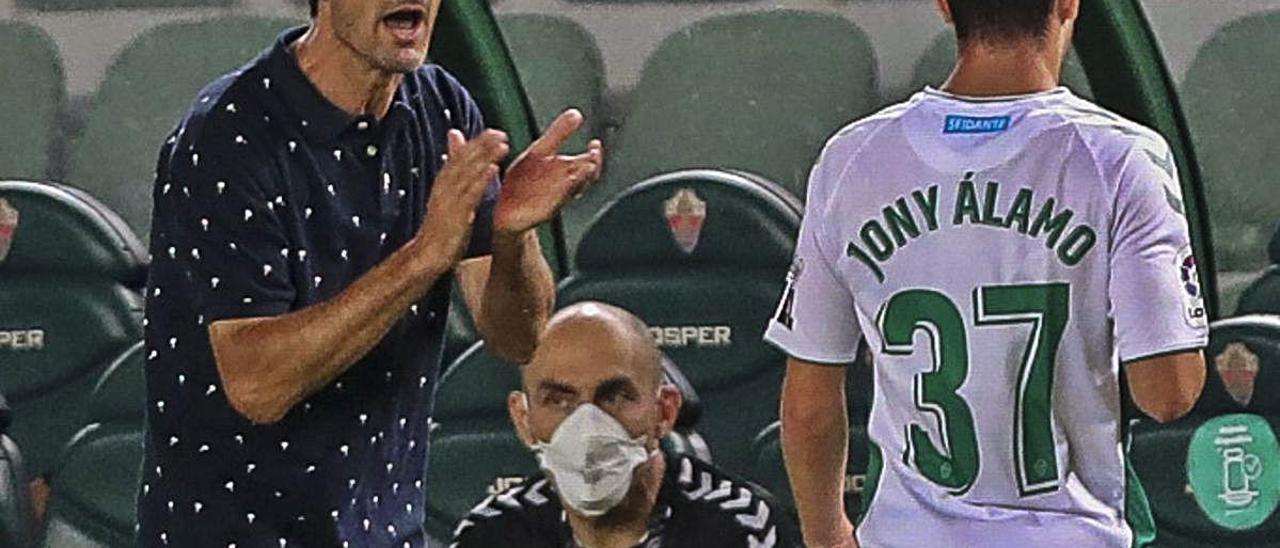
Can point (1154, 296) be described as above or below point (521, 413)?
above

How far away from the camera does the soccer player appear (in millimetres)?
2088

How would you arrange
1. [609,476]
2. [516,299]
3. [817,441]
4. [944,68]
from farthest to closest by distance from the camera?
1. [944,68]
2. [609,476]
3. [516,299]
4. [817,441]

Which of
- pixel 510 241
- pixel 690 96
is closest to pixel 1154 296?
pixel 510 241

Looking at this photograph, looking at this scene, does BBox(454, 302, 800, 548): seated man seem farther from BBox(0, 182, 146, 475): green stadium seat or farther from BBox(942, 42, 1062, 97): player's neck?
BBox(942, 42, 1062, 97): player's neck

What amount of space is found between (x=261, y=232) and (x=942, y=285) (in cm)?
56

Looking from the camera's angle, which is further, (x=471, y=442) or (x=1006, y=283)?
(x=471, y=442)

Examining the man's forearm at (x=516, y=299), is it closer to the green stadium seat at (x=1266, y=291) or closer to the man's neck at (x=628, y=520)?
the man's neck at (x=628, y=520)

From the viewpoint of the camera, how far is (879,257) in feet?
7.11

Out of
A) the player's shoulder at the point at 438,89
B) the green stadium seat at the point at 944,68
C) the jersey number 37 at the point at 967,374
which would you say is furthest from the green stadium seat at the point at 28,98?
the jersey number 37 at the point at 967,374

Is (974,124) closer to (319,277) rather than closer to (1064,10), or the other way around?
(1064,10)

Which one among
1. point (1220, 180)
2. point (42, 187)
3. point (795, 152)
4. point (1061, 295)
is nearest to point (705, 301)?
point (795, 152)

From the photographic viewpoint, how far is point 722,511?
3.43 meters

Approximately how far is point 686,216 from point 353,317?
167 cm

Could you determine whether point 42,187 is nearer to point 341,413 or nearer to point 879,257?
point 341,413
